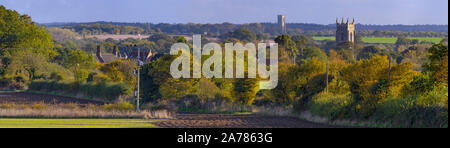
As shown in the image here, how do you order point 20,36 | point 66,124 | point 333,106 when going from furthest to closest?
point 20,36, point 333,106, point 66,124

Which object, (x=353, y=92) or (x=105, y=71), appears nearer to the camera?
(x=353, y=92)

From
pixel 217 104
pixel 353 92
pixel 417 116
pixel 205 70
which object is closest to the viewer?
pixel 417 116

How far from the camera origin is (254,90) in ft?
165

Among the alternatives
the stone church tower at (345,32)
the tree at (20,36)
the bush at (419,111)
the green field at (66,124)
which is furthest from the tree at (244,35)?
the green field at (66,124)

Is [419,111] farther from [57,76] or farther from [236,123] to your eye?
[57,76]

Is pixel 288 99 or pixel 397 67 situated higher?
pixel 397 67

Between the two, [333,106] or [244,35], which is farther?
[244,35]

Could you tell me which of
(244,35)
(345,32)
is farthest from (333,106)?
(244,35)

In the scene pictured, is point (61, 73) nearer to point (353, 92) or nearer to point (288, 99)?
point (288, 99)

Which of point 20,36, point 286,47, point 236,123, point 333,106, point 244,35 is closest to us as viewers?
point 236,123

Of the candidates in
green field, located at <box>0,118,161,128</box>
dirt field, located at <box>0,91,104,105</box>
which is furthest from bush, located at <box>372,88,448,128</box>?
dirt field, located at <box>0,91,104,105</box>
